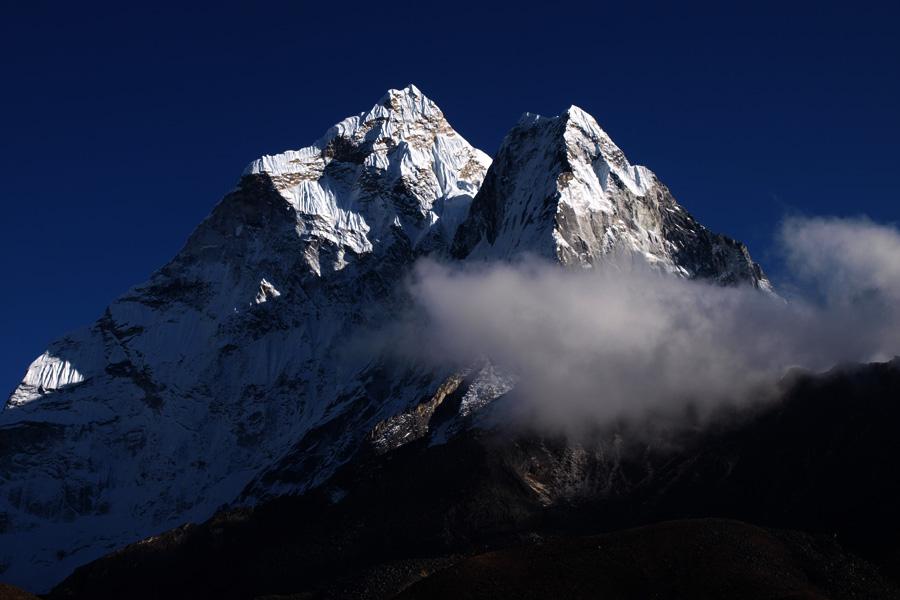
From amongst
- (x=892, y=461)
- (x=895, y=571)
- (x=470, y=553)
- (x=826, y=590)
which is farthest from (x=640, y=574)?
(x=892, y=461)

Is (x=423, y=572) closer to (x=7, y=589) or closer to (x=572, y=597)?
(x=572, y=597)

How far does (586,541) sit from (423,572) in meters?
32.0

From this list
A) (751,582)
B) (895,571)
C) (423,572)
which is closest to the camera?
(751,582)

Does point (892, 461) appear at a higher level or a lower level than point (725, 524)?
higher

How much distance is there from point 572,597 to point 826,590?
28196 millimetres

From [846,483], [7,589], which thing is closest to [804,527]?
[846,483]

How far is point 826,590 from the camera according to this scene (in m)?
158

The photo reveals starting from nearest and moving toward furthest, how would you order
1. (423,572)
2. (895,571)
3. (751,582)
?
(751,582) → (895,571) → (423,572)

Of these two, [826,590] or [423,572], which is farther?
[423,572]

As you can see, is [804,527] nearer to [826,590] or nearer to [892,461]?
[892,461]

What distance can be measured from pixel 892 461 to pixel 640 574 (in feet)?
197

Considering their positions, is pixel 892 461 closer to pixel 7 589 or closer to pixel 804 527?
pixel 804 527

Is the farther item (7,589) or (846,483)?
(846,483)

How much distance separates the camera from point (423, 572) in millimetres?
188625
